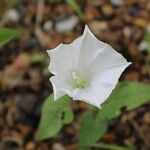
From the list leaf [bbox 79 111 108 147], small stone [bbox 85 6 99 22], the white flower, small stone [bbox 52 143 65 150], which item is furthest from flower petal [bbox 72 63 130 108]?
small stone [bbox 85 6 99 22]

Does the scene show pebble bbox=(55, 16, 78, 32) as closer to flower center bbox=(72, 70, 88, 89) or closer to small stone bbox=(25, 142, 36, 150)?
small stone bbox=(25, 142, 36, 150)

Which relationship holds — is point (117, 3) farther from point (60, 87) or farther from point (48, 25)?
point (60, 87)

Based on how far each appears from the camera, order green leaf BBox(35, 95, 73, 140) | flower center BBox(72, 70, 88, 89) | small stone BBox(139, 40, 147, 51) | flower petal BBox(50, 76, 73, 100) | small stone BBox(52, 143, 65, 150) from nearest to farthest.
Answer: flower petal BBox(50, 76, 73, 100), flower center BBox(72, 70, 88, 89), green leaf BBox(35, 95, 73, 140), small stone BBox(52, 143, 65, 150), small stone BBox(139, 40, 147, 51)

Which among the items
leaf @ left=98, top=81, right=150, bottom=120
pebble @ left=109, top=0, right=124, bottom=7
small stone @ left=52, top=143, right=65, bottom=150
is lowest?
small stone @ left=52, top=143, right=65, bottom=150

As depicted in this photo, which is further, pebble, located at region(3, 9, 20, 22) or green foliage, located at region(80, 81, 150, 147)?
pebble, located at region(3, 9, 20, 22)

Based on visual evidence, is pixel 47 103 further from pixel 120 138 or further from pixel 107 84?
pixel 120 138

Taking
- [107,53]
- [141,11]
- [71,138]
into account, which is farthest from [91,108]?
[141,11]

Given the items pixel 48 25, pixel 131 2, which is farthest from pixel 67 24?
pixel 131 2
